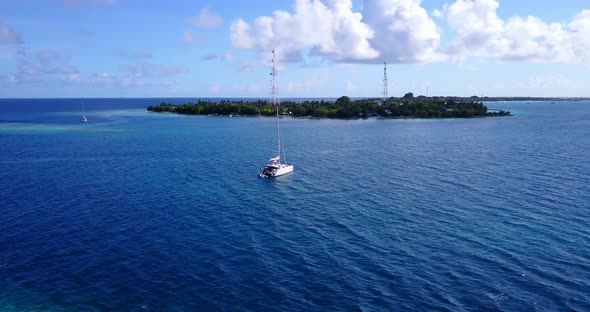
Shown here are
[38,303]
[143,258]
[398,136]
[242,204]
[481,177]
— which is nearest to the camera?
[38,303]

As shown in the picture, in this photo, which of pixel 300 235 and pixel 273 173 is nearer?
pixel 300 235

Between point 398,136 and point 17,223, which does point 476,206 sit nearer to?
point 17,223

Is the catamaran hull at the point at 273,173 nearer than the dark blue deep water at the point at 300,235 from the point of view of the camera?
No

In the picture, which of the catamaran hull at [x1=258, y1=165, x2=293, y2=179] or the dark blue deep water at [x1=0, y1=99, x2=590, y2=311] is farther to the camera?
the catamaran hull at [x1=258, y1=165, x2=293, y2=179]

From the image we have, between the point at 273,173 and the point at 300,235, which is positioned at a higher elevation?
the point at 273,173

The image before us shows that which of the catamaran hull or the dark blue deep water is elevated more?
the catamaran hull

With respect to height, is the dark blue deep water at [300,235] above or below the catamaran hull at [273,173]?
below

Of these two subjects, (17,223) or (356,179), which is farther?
(356,179)

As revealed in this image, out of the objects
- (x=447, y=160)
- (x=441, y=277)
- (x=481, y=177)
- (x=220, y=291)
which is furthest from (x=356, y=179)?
(x=220, y=291)
